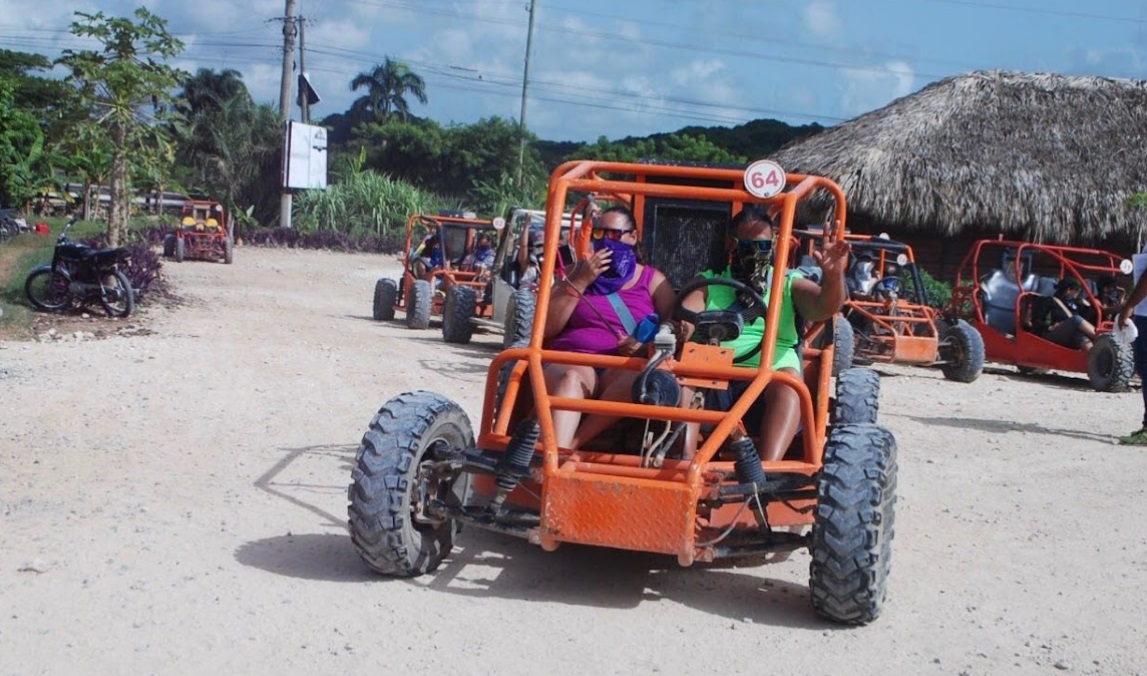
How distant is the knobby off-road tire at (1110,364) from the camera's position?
14.4 meters

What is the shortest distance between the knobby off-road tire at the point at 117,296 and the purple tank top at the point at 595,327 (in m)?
9.63

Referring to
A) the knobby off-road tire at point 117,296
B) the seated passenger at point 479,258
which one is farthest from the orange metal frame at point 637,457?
the seated passenger at point 479,258

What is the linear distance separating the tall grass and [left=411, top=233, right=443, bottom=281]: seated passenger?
2423 centimetres

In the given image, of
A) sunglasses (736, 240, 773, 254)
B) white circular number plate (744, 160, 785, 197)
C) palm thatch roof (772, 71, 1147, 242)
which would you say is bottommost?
sunglasses (736, 240, 773, 254)

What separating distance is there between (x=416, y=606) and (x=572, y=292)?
1.63 metres

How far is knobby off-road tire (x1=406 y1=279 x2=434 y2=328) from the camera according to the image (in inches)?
699

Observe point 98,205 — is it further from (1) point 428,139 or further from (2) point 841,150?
(1) point 428,139

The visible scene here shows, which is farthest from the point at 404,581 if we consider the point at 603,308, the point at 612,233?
the point at 612,233

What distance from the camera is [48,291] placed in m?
14.6

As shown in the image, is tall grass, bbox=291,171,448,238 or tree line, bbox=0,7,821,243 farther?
tall grass, bbox=291,171,448,238

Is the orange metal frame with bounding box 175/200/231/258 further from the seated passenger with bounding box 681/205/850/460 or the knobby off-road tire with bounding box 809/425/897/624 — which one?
the knobby off-road tire with bounding box 809/425/897/624

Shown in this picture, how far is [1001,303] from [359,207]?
102 ft

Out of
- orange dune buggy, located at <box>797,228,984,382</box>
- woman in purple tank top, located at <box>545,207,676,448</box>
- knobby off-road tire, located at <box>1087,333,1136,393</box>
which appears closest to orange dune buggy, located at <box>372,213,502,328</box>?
orange dune buggy, located at <box>797,228,984,382</box>

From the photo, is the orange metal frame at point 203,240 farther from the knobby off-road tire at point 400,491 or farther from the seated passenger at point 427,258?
the knobby off-road tire at point 400,491
